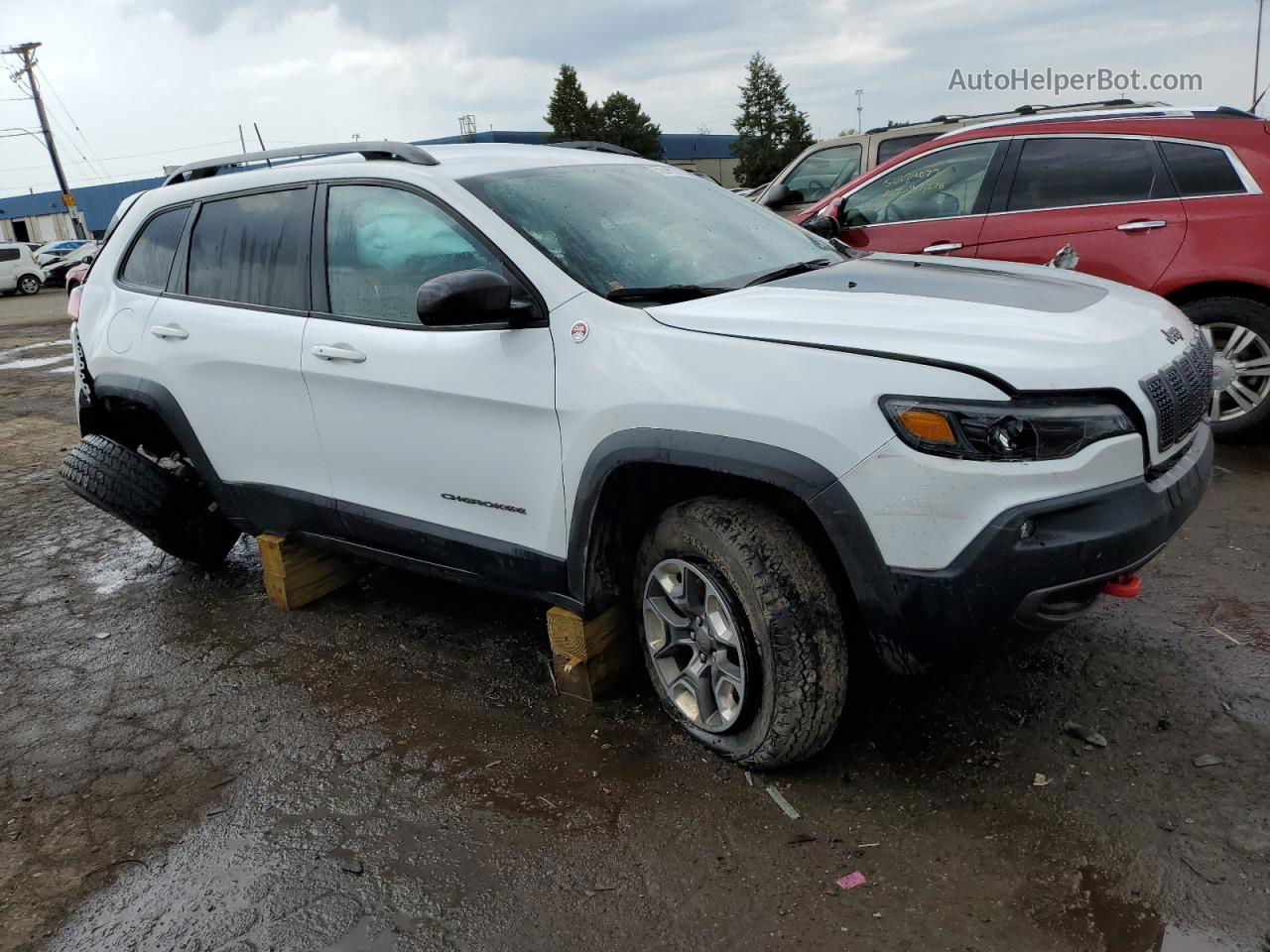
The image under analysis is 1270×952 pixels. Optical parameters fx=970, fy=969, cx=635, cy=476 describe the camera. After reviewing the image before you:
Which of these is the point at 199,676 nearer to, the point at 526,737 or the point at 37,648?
the point at 37,648

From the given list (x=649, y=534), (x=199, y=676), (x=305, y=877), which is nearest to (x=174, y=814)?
(x=305, y=877)

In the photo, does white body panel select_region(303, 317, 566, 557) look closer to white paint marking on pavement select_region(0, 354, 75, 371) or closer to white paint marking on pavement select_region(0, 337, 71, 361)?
white paint marking on pavement select_region(0, 354, 75, 371)

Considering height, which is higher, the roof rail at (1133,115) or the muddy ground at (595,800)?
the roof rail at (1133,115)

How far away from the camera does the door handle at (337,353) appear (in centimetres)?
336

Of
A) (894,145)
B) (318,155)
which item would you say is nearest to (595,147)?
(318,155)

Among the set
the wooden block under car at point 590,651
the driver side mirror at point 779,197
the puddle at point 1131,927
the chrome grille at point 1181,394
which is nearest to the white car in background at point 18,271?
the driver side mirror at point 779,197

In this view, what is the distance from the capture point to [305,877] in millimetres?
2639

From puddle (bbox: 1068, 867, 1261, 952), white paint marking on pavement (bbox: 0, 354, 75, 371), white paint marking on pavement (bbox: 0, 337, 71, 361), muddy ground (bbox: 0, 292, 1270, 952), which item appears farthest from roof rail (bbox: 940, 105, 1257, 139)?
white paint marking on pavement (bbox: 0, 337, 71, 361)

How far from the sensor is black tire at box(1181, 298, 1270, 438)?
515 centimetres

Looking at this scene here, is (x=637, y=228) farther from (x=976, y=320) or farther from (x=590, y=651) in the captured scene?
(x=590, y=651)

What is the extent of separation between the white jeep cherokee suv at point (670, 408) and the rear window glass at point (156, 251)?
0.02 metres

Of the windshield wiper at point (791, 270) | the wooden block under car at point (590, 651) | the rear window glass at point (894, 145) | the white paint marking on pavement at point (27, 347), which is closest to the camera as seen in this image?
the windshield wiper at point (791, 270)

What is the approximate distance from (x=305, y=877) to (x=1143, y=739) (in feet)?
8.02

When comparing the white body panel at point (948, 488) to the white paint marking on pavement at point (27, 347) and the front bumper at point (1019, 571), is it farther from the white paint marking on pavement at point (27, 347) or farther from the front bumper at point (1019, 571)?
the white paint marking on pavement at point (27, 347)
